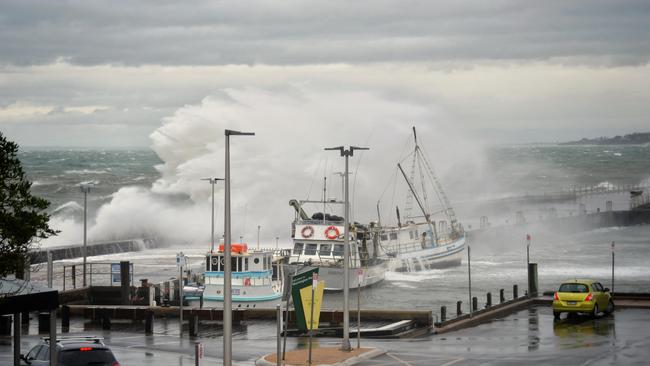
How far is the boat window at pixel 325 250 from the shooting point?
221 ft

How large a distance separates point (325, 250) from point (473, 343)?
33400 mm

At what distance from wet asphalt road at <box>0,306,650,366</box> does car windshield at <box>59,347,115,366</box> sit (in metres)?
6.39

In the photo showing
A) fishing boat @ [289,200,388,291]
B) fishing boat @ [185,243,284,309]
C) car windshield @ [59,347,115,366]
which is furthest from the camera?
fishing boat @ [289,200,388,291]

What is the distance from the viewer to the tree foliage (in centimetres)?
2077

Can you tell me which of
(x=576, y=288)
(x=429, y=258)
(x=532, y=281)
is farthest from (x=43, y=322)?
(x=429, y=258)

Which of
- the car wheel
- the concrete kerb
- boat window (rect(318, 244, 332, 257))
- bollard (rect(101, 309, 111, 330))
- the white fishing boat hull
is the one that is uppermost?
boat window (rect(318, 244, 332, 257))

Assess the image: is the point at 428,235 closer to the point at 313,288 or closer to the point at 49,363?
the point at 313,288

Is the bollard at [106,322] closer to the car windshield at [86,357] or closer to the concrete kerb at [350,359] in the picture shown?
the concrete kerb at [350,359]

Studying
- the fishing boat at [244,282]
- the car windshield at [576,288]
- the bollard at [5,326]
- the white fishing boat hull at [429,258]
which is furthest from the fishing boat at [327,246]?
the bollard at [5,326]

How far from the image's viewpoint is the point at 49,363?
949 inches

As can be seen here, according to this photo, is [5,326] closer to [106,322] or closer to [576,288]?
[106,322]

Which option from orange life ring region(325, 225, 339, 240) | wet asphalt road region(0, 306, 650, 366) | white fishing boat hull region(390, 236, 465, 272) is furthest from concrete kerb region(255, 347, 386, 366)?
white fishing boat hull region(390, 236, 465, 272)

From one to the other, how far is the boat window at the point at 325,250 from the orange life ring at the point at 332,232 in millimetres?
677

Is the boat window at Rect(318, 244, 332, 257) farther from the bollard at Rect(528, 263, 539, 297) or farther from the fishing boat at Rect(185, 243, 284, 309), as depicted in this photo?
the bollard at Rect(528, 263, 539, 297)
